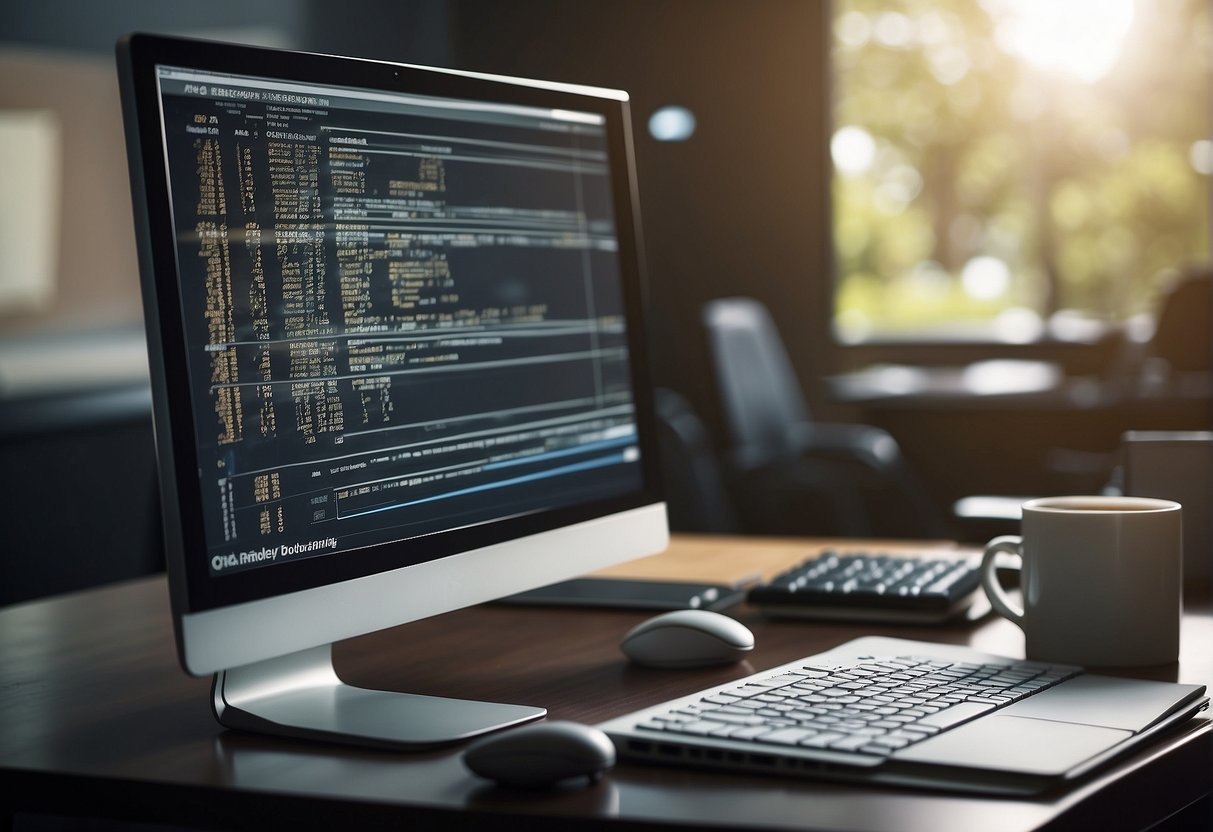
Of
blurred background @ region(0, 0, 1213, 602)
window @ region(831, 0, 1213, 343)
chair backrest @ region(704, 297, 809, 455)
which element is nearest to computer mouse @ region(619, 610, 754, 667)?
chair backrest @ region(704, 297, 809, 455)

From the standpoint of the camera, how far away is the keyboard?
0.85 m

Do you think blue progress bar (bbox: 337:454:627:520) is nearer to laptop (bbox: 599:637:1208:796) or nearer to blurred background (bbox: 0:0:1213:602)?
laptop (bbox: 599:637:1208:796)

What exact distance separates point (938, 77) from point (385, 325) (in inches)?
216

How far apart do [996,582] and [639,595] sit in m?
0.39

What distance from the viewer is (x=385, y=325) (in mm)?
1016

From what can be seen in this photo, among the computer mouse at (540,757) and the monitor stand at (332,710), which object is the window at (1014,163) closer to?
the monitor stand at (332,710)

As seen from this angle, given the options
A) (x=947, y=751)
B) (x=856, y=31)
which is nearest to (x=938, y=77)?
(x=856, y=31)


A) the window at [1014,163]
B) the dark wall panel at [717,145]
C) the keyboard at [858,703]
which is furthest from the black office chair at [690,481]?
the keyboard at [858,703]

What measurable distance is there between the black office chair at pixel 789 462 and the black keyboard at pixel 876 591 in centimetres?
269

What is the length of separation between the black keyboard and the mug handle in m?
0.09

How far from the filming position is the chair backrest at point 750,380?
13.4 ft

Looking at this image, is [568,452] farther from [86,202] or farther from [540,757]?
[86,202]

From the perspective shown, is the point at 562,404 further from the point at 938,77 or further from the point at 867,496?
the point at 938,77

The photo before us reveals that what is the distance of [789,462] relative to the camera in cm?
426
